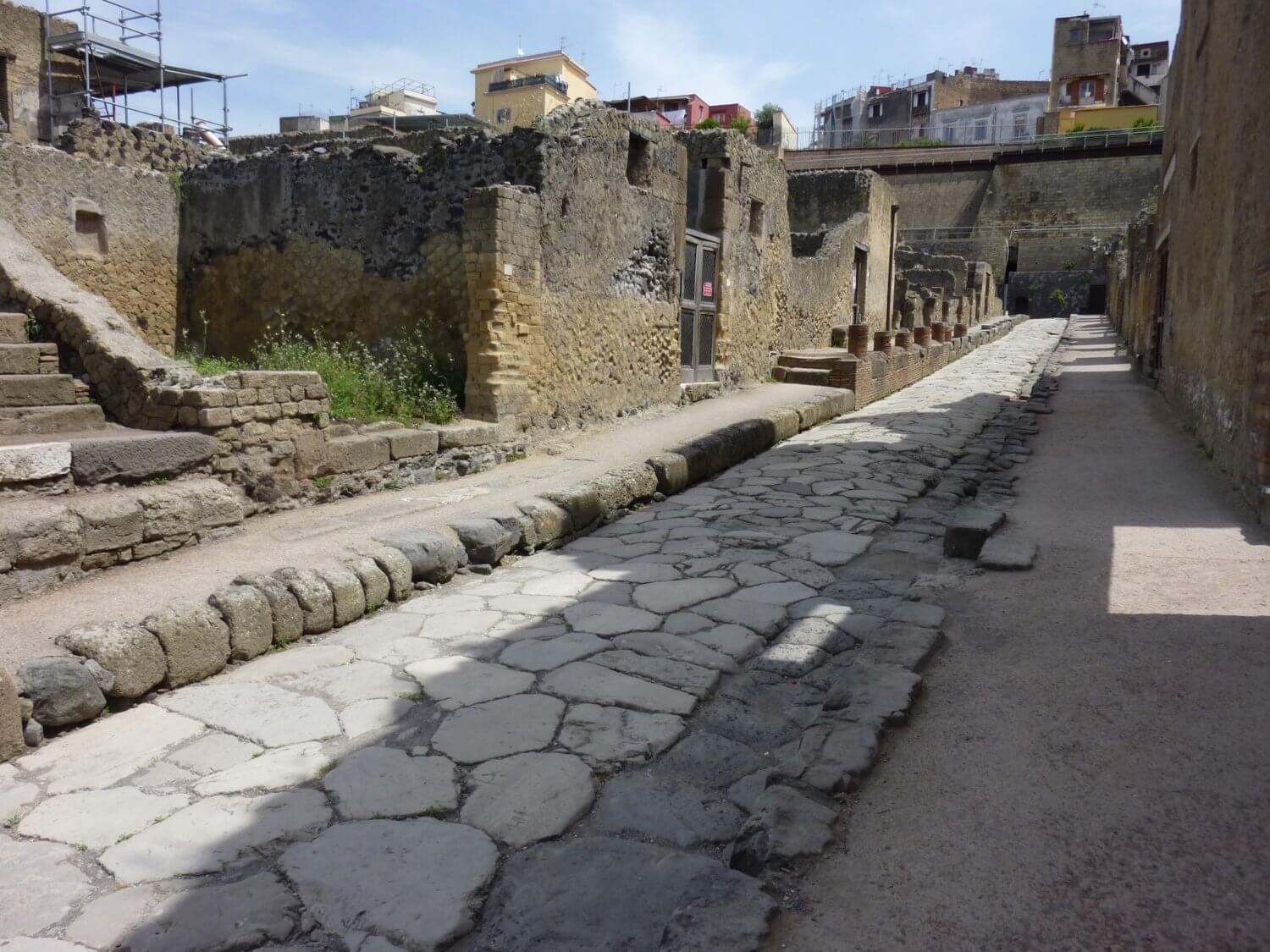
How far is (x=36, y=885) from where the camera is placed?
227 cm

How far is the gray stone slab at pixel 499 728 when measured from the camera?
2998mm

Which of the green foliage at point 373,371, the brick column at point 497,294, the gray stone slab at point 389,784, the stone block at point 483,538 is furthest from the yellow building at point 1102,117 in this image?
the gray stone slab at point 389,784

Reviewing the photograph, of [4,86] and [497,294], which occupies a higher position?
[4,86]

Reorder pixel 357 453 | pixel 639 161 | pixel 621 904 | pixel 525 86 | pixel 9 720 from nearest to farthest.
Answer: pixel 621 904 < pixel 9 720 < pixel 357 453 < pixel 639 161 < pixel 525 86

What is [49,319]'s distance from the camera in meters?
6.08

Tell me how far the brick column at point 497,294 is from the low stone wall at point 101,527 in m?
2.89

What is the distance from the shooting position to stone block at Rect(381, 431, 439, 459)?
22.1 feet

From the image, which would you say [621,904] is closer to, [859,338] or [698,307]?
[698,307]

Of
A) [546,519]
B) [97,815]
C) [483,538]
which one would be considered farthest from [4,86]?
[97,815]

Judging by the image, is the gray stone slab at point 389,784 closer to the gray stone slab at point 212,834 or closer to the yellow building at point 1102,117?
the gray stone slab at point 212,834

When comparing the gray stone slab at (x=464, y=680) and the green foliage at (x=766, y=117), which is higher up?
the green foliage at (x=766, y=117)

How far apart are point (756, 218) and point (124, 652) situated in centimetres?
1140

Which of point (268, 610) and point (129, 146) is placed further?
point (129, 146)

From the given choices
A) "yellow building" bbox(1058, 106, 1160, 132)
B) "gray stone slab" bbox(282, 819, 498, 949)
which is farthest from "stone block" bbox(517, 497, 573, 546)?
"yellow building" bbox(1058, 106, 1160, 132)
